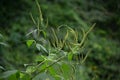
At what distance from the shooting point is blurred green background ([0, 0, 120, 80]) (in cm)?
459

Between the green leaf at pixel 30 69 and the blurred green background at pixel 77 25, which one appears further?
the blurred green background at pixel 77 25

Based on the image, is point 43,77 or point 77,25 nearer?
point 43,77

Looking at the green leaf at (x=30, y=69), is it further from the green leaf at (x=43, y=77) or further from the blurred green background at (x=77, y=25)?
the blurred green background at (x=77, y=25)

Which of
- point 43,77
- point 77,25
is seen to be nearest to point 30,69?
point 43,77

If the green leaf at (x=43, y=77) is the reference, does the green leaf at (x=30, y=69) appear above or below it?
above

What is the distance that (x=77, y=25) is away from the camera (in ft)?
17.6

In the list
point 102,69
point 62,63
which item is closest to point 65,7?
point 102,69

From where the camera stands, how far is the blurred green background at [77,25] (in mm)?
4594

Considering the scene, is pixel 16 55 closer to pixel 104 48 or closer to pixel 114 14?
pixel 104 48

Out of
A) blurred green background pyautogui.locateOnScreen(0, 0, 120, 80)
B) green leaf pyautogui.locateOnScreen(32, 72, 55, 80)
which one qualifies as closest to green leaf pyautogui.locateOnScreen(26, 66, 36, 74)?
green leaf pyautogui.locateOnScreen(32, 72, 55, 80)

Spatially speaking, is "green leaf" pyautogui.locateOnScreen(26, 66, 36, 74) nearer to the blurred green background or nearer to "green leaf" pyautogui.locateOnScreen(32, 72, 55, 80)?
"green leaf" pyautogui.locateOnScreen(32, 72, 55, 80)

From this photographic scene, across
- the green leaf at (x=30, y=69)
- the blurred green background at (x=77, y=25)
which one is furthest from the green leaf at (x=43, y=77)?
the blurred green background at (x=77, y=25)

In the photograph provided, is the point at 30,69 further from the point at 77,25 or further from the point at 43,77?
the point at 77,25

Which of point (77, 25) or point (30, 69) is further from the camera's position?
point (77, 25)
